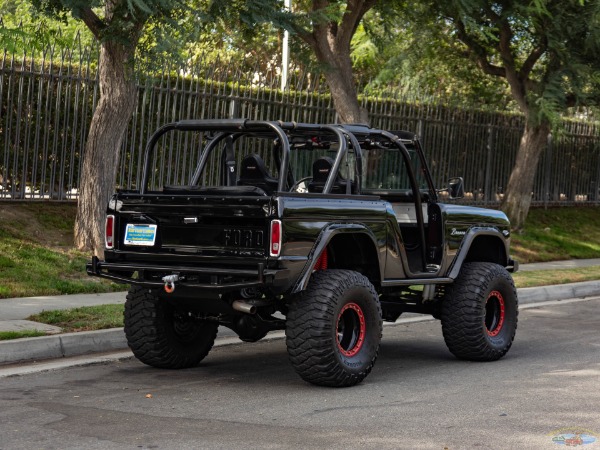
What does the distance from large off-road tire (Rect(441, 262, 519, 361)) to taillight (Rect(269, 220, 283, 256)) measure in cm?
246

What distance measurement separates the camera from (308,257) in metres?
7.89

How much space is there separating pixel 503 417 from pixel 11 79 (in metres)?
9.79

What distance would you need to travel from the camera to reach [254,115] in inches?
726

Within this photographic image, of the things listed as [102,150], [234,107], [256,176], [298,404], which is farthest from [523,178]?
[298,404]

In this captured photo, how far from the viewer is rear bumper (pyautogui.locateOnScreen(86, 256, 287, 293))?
764 cm

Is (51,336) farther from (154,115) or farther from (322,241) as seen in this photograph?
(154,115)

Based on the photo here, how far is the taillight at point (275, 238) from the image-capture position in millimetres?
7648

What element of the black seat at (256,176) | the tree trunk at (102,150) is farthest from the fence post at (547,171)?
the black seat at (256,176)

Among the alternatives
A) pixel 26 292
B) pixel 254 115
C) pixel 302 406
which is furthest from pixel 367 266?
pixel 254 115

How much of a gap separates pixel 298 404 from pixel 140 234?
189 centimetres

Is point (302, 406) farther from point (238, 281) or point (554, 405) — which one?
A: point (554, 405)

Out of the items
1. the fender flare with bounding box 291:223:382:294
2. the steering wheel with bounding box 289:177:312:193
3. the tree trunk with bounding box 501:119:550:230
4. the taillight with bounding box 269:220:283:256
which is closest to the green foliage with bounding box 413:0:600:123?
the tree trunk with bounding box 501:119:550:230

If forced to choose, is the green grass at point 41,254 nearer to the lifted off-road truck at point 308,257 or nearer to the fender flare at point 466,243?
the lifted off-road truck at point 308,257

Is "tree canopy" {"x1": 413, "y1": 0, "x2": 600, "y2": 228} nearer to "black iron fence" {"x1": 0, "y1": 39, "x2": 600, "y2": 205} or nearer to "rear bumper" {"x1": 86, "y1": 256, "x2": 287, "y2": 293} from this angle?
"black iron fence" {"x1": 0, "y1": 39, "x2": 600, "y2": 205}
